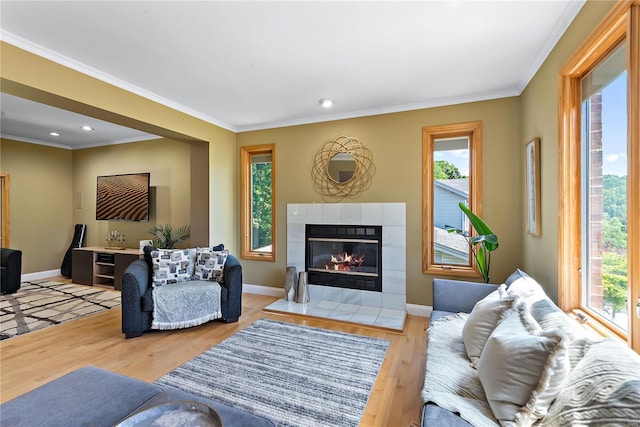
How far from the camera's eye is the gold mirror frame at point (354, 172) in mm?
3809

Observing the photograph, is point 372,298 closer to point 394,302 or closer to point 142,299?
point 394,302

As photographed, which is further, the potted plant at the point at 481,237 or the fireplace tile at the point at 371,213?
the fireplace tile at the point at 371,213

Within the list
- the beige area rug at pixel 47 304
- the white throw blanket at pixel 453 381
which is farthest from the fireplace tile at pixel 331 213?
the beige area rug at pixel 47 304

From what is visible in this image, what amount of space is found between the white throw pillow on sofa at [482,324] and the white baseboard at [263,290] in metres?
2.97

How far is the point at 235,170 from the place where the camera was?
4.58 m

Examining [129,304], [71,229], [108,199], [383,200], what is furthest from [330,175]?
[71,229]

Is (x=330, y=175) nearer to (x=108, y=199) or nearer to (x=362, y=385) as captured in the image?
(x=362, y=385)

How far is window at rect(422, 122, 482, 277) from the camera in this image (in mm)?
3422

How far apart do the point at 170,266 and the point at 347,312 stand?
85.4 inches

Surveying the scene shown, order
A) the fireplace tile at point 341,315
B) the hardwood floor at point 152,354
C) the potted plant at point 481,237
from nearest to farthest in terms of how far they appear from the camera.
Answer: the hardwood floor at point 152,354 < the potted plant at point 481,237 < the fireplace tile at point 341,315

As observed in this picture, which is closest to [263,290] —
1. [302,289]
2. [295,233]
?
[302,289]

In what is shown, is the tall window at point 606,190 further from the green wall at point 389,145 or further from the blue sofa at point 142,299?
the blue sofa at point 142,299

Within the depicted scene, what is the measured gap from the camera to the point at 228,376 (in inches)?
86.7

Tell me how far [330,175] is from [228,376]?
2.65 meters
